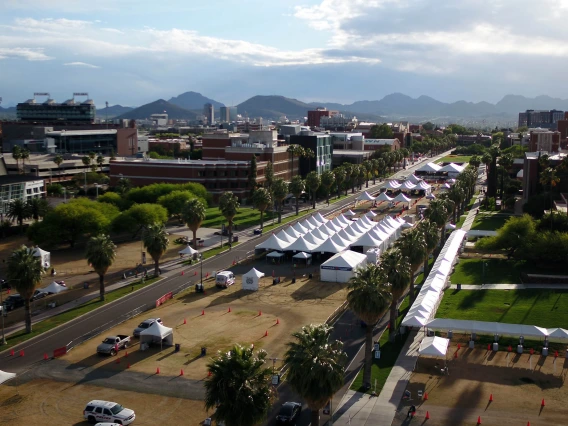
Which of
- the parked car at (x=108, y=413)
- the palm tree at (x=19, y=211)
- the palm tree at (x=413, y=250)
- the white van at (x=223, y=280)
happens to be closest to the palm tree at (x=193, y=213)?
the white van at (x=223, y=280)

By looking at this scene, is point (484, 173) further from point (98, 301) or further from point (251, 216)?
point (98, 301)

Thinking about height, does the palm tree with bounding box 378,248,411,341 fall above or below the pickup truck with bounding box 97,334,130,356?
above

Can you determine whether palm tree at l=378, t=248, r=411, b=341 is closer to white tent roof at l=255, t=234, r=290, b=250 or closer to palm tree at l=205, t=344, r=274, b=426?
palm tree at l=205, t=344, r=274, b=426

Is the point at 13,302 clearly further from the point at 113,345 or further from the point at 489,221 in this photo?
the point at 489,221

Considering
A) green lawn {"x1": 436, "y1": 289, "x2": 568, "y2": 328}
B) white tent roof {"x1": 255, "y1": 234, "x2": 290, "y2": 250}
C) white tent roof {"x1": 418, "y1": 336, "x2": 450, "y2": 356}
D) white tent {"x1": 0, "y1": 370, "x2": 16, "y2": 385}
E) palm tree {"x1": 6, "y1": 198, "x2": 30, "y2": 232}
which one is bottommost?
green lawn {"x1": 436, "y1": 289, "x2": 568, "y2": 328}

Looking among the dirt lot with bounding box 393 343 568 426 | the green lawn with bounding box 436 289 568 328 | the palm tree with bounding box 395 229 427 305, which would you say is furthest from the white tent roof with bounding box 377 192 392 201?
the dirt lot with bounding box 393 343 568 426

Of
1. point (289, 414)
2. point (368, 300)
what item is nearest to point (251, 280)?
point (368, 300)

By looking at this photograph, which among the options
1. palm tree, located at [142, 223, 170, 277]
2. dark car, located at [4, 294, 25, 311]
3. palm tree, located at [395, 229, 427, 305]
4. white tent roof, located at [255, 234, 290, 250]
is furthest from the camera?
white tent roof, located at [255, 234, 290, 250]
